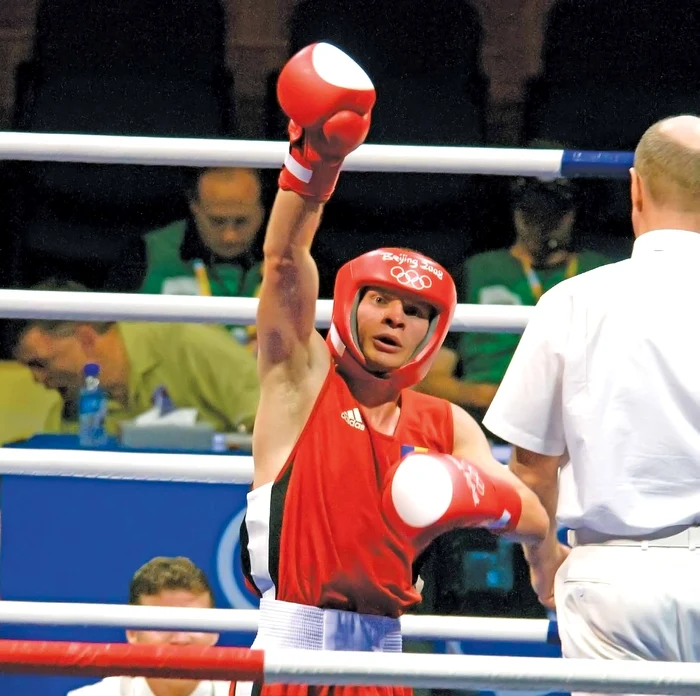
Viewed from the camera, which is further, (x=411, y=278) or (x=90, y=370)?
(x=90, y=370)

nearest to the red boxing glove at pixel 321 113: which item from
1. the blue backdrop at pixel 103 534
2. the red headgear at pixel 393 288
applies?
the red headgear at pixel 393 288

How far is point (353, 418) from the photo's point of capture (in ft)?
7.80

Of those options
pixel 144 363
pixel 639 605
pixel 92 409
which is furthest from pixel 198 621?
pixel 144 363

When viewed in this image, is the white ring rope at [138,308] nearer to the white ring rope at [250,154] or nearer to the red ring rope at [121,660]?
the white ring rope at [250,154]

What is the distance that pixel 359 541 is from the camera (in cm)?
230

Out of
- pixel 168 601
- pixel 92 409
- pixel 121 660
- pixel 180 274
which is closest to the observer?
pixel 121 660

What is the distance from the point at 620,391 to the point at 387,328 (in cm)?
42

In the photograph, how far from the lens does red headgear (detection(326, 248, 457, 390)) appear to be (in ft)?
7.72

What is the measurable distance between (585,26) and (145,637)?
3.28m

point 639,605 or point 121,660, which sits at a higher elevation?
point 639,605

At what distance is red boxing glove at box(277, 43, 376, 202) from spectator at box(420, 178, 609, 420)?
192cm

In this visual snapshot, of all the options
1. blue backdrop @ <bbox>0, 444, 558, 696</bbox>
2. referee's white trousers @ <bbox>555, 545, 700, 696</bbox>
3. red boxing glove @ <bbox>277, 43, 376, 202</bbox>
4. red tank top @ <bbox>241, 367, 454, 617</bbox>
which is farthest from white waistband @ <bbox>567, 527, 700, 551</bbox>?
blue backdrop @ <bbox>0, 444, 558, 696</bbox>

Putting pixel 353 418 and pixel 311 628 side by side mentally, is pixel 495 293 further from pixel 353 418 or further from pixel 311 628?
pixel 311 628

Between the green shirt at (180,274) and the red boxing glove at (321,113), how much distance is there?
208cm
